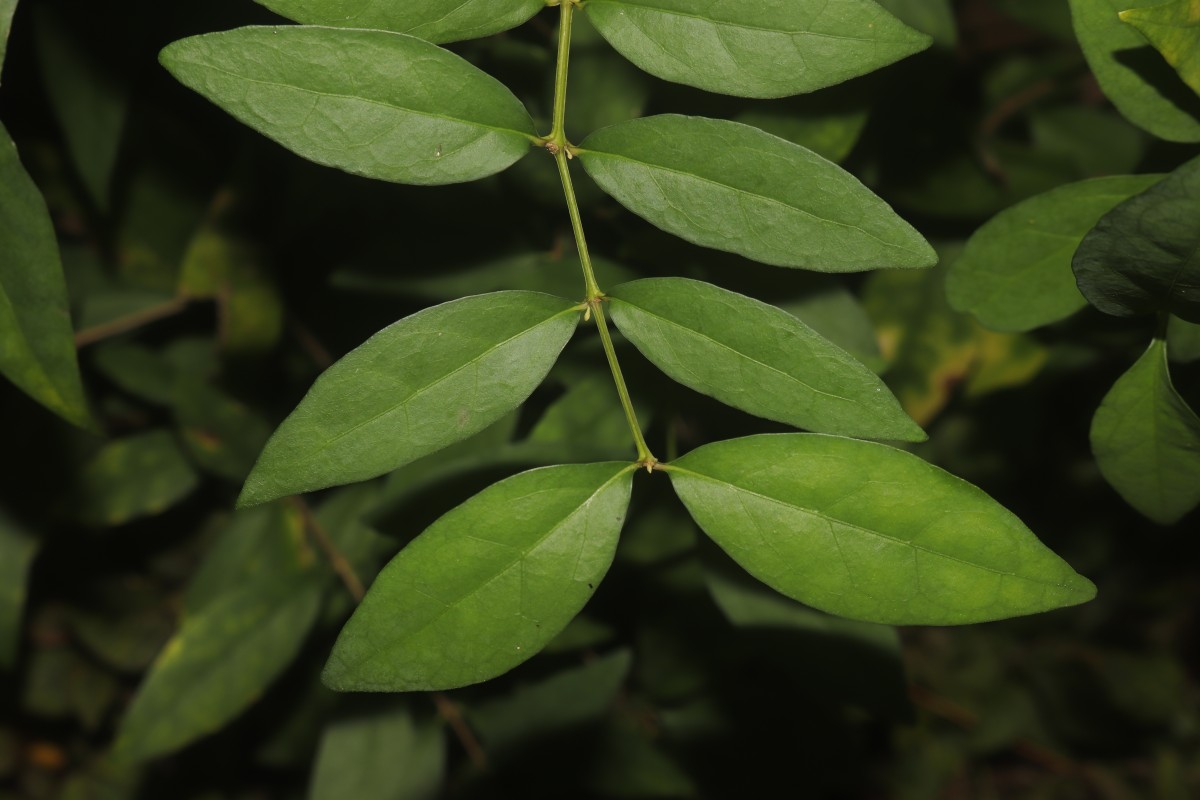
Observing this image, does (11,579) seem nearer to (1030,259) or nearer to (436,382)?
(436,382)

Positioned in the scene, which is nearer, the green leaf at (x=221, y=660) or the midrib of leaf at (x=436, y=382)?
the midrib of leaf at (x=436, y=382)

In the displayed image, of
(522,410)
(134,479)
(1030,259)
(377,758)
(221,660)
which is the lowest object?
(377,758)

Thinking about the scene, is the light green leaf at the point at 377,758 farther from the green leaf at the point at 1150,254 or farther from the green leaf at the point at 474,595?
the green leaf at the point at 1150,254

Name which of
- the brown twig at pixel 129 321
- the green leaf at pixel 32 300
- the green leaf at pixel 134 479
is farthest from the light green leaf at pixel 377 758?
the green leaf at pixel 32 300

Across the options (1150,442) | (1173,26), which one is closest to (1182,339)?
(1150,442)

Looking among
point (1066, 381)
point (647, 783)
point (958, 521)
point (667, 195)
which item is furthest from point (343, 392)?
point (1066, 381)

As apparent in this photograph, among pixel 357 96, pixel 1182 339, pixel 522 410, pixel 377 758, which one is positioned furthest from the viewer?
pixel 377 758
